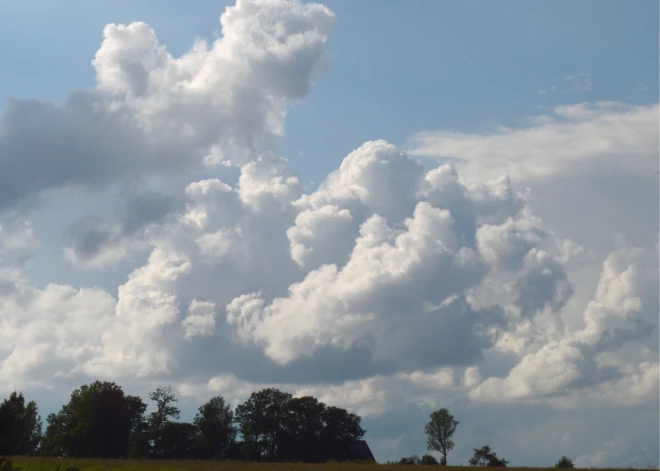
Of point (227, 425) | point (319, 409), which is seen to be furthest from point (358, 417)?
point (227, 425)

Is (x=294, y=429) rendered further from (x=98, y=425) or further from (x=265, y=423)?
(x=98, y=425)

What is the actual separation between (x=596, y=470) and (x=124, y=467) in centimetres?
3653

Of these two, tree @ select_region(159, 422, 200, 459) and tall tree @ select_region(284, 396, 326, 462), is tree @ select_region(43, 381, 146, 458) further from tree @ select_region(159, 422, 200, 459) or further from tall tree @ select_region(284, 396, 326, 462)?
tall tree @ select_region(284, 396, 326, 462)

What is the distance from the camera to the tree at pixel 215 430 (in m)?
141

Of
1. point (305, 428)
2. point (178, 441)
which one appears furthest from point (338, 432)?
point (178, 441)

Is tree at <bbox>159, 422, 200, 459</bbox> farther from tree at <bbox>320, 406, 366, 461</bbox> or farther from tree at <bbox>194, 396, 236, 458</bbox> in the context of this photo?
tree at <bbox>320, 406, 366, 461</bbox>

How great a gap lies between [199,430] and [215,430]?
107 inches

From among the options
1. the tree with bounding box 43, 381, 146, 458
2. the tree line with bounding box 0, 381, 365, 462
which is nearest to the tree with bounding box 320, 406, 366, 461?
the tree line with bounding box 0, 381, 365, 462

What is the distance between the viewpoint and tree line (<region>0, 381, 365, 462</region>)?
132625 mm

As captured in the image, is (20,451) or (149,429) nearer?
(149,429)

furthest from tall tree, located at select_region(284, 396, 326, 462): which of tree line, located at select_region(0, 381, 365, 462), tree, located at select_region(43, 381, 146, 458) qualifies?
tree, located at select_region(43, 381, 146, 458)

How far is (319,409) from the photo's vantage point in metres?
139

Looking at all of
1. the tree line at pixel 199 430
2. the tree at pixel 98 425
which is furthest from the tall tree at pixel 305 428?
the tree at pixel 98 425

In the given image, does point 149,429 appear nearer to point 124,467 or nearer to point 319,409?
point 319,409
